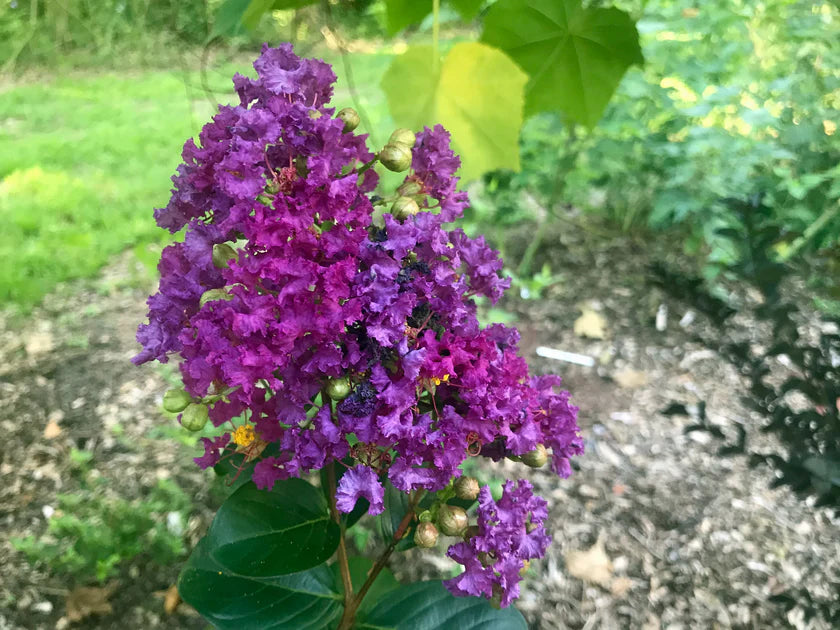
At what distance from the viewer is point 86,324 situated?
192 centimetres

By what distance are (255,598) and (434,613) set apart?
185 millimetres

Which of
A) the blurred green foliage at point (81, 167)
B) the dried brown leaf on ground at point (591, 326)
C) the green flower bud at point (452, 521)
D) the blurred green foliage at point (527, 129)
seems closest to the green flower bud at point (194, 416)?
the green flower bud at point (452, 521)

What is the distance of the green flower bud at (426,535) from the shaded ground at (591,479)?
27.8 inches

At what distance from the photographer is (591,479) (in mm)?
1475

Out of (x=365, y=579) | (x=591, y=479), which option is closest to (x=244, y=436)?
(x=365, y=579)

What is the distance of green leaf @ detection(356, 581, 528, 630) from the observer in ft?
2.12

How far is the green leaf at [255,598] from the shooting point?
24.3 inches

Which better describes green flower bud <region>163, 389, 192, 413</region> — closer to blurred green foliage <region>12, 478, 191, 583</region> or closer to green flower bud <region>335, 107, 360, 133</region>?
green flower bud <region>335, 107, 360, 133</region>

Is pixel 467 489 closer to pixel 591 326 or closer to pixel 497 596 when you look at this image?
pixel 497 596

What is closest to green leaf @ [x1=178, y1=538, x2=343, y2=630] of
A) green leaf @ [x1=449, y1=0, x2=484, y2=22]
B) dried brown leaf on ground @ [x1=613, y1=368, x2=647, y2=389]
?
green leaf @ [x1=449, y1=0, x2=484, y2=22]

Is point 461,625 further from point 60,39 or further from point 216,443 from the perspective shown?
point 60,39

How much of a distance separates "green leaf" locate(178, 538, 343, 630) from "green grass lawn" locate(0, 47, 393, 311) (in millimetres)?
1677

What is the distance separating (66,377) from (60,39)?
91cm

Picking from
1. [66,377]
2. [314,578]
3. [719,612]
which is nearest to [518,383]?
[314,578]
